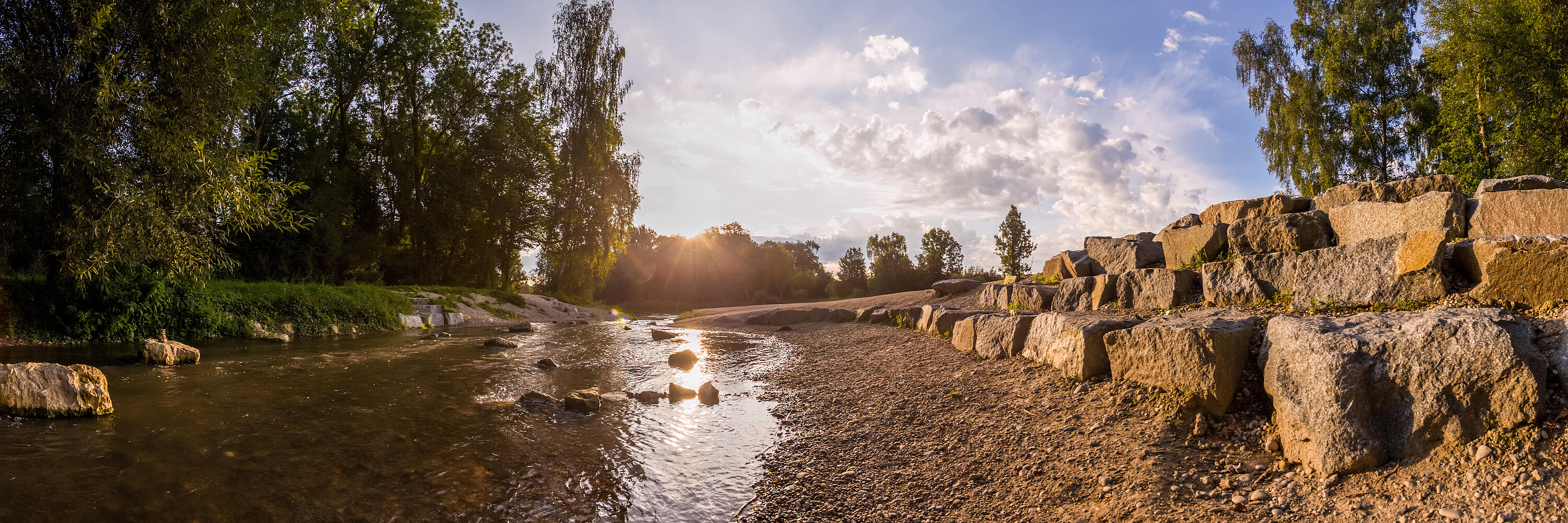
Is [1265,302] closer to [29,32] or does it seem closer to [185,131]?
[185,131]

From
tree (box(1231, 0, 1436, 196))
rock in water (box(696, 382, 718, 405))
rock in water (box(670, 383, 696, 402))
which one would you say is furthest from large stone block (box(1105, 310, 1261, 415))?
tree (box(1231, 0, 1436, 196))

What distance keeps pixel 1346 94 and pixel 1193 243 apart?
86.1 feet

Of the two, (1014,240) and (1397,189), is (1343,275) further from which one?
(1014,240)

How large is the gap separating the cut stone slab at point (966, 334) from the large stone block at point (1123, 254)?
6.23 feet

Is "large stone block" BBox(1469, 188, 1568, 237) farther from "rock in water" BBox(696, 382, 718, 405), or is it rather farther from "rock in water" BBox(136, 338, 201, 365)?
"rock in water" BBox(136, 338, 201, 365)

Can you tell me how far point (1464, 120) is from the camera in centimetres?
1752

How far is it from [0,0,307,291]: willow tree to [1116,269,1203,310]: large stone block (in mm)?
15422

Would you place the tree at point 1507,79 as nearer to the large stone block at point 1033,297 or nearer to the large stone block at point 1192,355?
the large stone block at point 1033,297

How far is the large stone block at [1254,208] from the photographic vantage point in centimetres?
687

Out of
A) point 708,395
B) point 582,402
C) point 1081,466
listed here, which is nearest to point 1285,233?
point 1081,466

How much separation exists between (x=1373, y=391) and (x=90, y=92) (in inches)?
687

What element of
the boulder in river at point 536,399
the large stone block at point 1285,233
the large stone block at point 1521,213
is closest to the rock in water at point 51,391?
the boulder in river at point 536,399

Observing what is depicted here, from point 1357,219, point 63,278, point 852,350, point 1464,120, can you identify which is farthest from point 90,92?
point 1464,120

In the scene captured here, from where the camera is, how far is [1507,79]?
1576 centimetres
